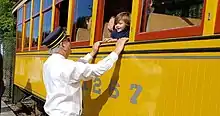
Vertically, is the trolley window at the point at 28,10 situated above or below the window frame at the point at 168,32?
above

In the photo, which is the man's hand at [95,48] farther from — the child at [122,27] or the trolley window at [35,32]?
the trolley window at [35,32]

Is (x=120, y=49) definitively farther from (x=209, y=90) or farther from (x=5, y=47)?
(x=5, y=47)

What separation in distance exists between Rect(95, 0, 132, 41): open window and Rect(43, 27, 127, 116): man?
467 millimetres

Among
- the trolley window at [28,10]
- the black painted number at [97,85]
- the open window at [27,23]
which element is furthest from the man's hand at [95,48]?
the trolley window at [28,10]

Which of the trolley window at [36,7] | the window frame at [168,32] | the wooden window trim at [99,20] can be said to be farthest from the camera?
the trolley window at [36,7]

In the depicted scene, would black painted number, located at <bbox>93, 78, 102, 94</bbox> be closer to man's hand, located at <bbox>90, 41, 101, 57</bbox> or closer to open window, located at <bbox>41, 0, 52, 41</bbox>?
man's hand, located at <bbox>90, 41, 101, 57</bbox>

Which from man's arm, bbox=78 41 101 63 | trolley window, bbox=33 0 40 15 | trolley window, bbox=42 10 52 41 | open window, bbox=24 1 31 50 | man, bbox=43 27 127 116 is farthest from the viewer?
open window, bbox=24 1 31 50

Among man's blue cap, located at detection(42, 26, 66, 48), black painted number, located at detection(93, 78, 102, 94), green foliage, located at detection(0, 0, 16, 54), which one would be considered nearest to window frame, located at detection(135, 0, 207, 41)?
man's blue cap, located at detection(42, 26, 66, 48)

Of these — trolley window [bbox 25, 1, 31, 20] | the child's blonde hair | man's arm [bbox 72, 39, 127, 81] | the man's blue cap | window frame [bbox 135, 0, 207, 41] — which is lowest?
man's arm [bbox 72, 39, 127, 81]

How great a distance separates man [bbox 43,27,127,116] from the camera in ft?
11.5

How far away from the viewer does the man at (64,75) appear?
11.5ft

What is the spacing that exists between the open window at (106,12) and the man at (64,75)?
467mm

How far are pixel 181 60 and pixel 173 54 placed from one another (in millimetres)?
91

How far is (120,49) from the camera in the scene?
3.43 metres
